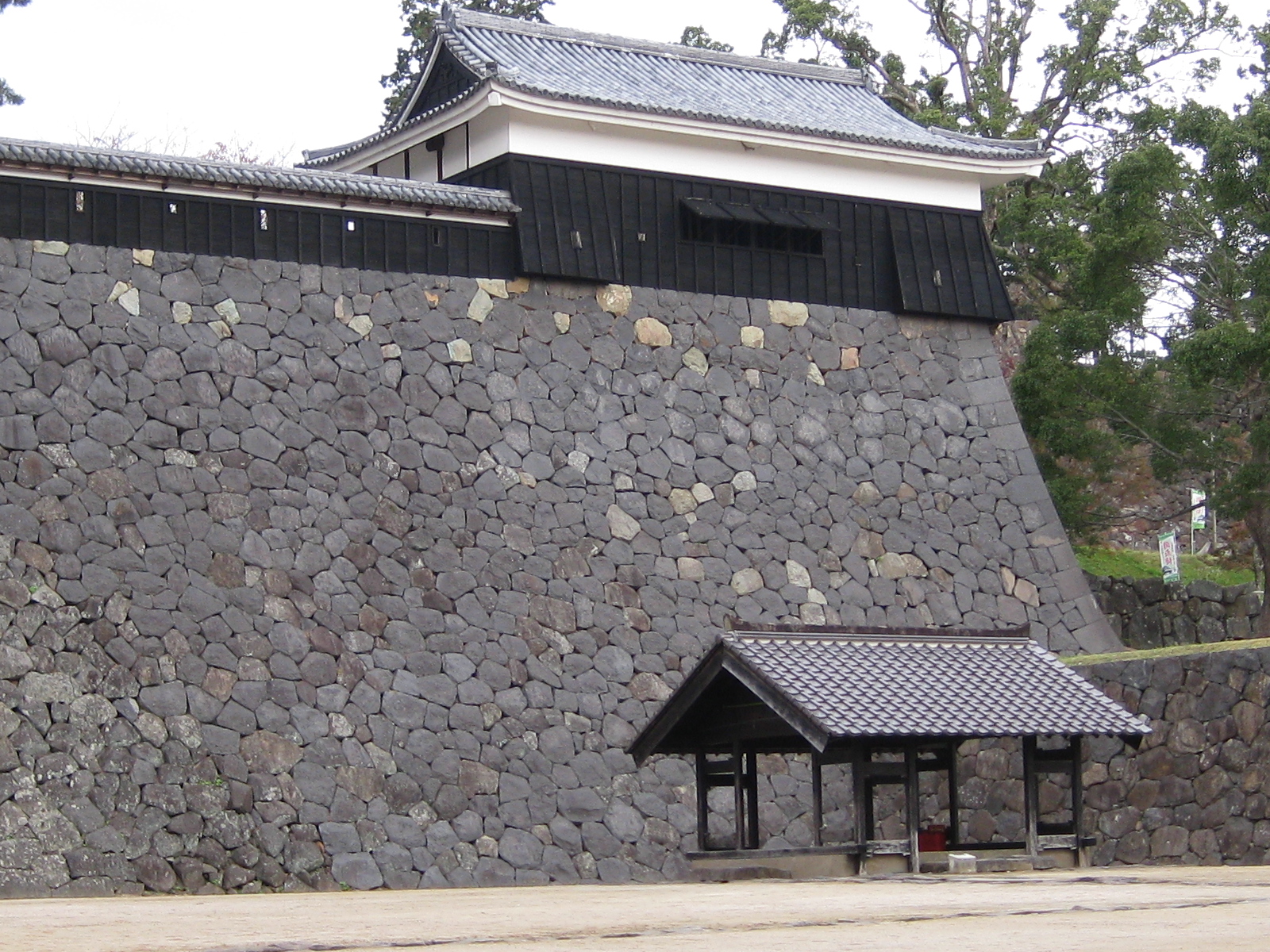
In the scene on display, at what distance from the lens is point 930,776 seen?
1659 centimetres

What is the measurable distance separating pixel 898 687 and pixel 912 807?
841 mm

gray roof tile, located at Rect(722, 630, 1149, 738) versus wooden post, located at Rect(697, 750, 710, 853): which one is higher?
gray roof tile, located at Rect(722, 630, 1149, 738)

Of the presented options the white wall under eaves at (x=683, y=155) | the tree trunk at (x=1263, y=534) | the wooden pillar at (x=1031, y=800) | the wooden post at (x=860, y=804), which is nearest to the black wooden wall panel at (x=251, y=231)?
the white wall under eaves at (x=683, y=155)

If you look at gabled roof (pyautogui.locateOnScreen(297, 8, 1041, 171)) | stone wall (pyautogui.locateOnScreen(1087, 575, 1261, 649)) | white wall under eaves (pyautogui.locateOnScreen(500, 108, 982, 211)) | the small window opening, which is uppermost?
gabled roof (pyautogui.locateOnScreen(297, 8, 1041, 171))

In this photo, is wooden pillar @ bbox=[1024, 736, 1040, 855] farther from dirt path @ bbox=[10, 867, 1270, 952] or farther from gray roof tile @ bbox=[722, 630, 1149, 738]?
A: dirt path @ bbox=[10, 867, 1270, 952]

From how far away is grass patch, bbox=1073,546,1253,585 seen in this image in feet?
93.9

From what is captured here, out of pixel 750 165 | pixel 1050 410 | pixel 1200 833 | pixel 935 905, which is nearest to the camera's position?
pixel 935 905

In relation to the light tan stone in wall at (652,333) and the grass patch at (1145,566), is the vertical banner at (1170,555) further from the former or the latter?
the light tan stone in wall at (652,333)

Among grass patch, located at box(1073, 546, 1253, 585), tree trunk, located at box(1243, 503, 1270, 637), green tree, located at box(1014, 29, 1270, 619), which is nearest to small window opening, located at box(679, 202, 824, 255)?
green tree, located at box(1014, 29, 1270, 619)

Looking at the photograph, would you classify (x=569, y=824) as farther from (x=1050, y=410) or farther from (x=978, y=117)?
(x=978, y=117)

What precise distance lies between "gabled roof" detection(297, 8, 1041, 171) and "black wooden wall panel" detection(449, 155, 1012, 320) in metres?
0.69

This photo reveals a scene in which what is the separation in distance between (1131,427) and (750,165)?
6321mm

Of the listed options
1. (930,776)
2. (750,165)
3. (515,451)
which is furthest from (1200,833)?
(750,165)

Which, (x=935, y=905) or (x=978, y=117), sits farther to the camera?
(x=978, y=117)
